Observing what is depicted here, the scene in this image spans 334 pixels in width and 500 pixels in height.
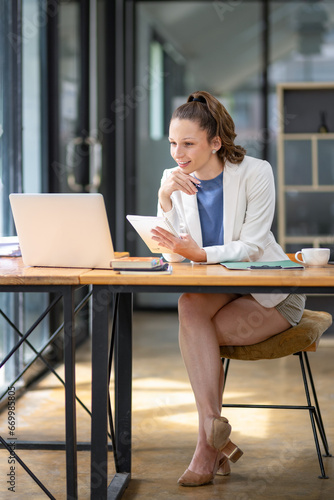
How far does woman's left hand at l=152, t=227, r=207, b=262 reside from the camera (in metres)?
2.17

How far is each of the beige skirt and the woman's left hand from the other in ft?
1.08

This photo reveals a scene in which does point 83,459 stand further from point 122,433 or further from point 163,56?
point 163,56

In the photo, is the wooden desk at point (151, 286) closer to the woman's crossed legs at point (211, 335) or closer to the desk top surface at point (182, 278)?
the desk top surface at point (182, 278)

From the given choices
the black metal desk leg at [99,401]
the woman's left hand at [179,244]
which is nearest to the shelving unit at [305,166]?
the woman's left hand at [179,244]

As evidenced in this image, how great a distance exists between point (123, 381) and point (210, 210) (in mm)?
681

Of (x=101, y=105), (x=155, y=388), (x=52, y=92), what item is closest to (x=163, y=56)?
(x=101, y=105)

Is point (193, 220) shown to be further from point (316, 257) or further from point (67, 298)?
point (67, 298)

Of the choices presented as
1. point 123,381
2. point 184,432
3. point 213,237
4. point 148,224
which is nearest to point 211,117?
point 213,237

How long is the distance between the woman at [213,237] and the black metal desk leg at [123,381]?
0.77 feet

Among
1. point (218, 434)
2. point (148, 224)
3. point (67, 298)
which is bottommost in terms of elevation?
point (218, 434)

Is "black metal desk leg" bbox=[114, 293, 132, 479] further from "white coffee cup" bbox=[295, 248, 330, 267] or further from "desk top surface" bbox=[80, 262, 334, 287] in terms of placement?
"white coffee cup" bbox=[295, 248, 330, 267]

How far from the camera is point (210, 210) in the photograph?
8.36 feet

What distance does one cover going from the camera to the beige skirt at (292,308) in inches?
94.1

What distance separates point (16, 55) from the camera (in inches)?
146
